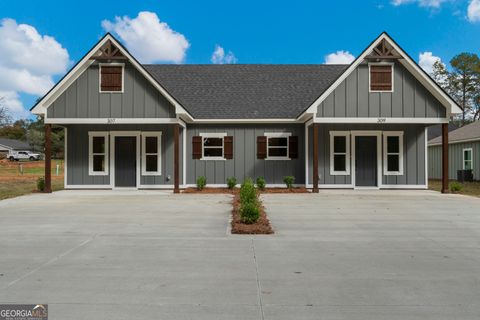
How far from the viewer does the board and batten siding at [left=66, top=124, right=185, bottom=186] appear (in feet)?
57.2

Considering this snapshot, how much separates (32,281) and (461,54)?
191 feet

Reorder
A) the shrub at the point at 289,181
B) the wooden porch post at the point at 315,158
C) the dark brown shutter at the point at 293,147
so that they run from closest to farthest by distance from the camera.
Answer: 1. the wooden porch post at the point at 315,158
2. the shrub at the point at 289,181
3. the dark brown shutter at the point at 293,147

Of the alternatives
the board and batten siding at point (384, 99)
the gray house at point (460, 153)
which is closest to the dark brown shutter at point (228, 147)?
the board and batten siding at point (384, 99)

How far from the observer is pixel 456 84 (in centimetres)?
5256

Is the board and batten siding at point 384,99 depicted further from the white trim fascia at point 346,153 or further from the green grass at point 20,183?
the green grass at point 20,183

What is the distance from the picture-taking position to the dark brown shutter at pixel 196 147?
17.8 metres

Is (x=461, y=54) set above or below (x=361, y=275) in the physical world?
above

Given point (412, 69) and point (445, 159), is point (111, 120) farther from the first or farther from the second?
point (445, 159)

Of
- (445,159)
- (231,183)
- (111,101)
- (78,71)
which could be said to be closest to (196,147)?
(231,183)

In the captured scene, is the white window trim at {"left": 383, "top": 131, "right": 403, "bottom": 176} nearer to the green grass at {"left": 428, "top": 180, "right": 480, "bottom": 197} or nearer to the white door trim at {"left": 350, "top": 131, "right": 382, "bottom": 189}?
the white door trim at {"left": 350, "top": 131, "right": 382, "bottom": 189}

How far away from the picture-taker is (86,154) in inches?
688

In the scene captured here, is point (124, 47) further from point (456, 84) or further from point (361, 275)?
point (456, 84)

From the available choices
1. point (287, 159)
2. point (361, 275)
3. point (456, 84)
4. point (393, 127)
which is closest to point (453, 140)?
point (393, 127)

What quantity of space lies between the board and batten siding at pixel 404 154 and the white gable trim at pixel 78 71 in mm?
6008
